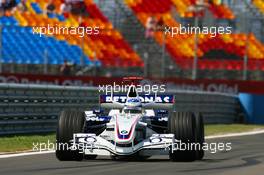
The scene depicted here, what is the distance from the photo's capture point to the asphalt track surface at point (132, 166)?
323 inches

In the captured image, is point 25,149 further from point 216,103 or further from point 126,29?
point 126,29

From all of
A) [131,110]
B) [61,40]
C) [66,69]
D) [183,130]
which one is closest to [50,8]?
[61,40]

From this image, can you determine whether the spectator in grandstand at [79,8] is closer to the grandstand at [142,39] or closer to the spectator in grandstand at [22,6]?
the grandstand at [142,39]

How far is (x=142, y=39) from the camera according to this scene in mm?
34406

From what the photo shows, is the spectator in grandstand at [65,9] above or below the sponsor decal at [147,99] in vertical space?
above

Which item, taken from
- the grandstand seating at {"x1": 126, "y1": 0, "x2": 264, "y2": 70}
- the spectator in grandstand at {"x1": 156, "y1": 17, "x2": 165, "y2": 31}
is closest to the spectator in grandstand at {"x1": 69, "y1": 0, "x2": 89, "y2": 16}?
the grandstand seating at {"x1": 126, "y1": 0, "x2": 264, "y2": 70}

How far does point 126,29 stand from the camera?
34688 mm

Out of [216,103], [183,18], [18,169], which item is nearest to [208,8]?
[183,18]

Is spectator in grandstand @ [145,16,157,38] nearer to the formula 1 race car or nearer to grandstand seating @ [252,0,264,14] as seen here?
grandstand seating @ [252,0,264,14]

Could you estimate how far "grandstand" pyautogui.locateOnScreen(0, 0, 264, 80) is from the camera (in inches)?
1222

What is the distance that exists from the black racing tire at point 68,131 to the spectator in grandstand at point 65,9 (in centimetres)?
2658

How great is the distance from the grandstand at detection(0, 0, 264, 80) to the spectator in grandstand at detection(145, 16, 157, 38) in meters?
0.18

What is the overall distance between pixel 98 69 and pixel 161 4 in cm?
704

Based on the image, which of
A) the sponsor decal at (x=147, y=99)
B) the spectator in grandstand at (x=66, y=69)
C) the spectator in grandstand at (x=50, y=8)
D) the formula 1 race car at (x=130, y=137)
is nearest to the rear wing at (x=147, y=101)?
the sponsor decal at (x=147, y=99)
